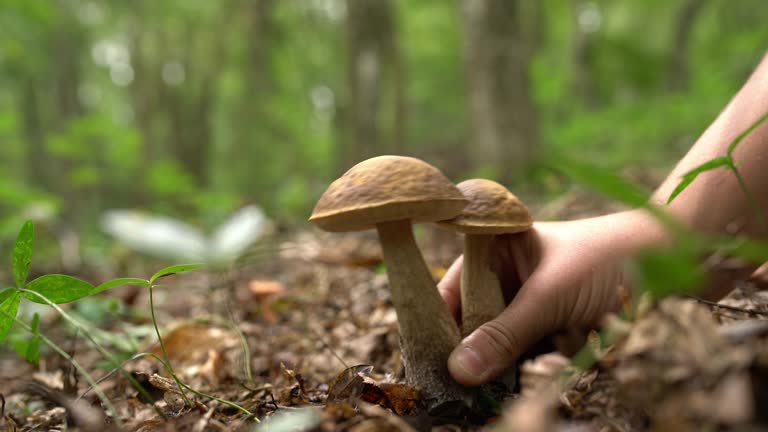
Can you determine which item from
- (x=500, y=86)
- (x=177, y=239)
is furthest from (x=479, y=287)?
(x=500, y=86)

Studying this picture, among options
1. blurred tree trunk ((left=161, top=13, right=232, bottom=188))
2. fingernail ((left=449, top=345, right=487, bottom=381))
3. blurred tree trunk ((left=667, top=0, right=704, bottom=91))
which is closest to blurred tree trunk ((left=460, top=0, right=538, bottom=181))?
fingernail ((left=449, top=345, right=487, bottom=381))

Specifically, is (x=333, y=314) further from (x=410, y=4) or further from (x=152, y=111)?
(x=410, y=4)

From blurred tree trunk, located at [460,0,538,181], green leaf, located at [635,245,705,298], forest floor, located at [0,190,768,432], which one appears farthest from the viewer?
blurred tree trunk, located at [460,0,538,181]

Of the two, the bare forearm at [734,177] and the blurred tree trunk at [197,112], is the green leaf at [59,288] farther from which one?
A: the blurred tree trunk at [197,112]

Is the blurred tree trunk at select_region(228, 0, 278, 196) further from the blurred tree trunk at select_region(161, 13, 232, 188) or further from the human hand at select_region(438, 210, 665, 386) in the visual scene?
the human hand at select_region(438, 210, 665, 386)

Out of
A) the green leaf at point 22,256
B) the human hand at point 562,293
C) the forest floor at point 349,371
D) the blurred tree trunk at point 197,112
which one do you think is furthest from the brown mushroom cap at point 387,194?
the blurred tree trunk at point 197,112

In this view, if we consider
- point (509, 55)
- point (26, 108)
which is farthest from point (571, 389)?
point (26, 108)
